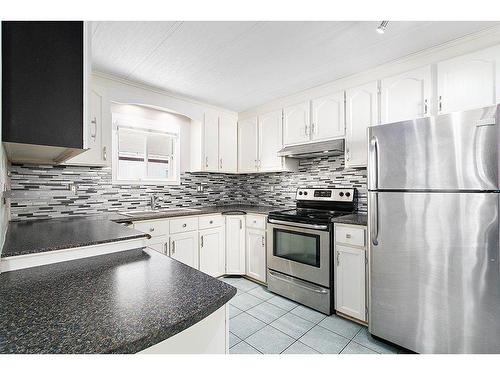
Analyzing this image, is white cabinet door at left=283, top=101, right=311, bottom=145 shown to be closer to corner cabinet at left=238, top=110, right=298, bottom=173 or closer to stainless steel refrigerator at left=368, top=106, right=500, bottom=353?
corner cabinet at left=238, top=110, right=298, bottom=173

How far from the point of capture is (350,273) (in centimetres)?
217

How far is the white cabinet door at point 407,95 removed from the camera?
6.65 ft

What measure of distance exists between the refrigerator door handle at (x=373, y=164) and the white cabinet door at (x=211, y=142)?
2081mm

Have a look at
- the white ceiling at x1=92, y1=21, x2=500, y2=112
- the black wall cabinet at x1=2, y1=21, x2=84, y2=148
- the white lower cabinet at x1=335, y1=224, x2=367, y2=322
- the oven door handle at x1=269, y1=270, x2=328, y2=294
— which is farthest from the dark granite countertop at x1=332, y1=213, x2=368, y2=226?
the black wall cabinet at x1=2, y1=21, x2=84, y2=148

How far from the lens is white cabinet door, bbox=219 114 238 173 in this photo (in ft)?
11.5

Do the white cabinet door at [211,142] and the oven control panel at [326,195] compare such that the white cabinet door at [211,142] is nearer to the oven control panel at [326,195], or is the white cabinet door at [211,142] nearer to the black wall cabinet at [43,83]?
the oven control panel at [326,195]

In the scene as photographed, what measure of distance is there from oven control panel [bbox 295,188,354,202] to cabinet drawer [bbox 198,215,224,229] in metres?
1.03

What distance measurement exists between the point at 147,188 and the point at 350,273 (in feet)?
7.97

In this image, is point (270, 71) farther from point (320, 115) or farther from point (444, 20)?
point (444, 20)

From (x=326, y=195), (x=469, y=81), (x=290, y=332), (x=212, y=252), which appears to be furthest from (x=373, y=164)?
(x=212, y=252)

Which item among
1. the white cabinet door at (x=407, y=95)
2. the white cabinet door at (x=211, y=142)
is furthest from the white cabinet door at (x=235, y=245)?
the white cabinet door at (x=407, y=95)
